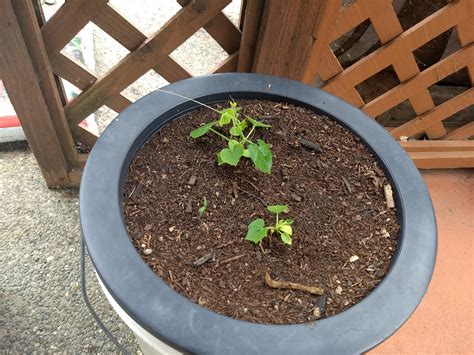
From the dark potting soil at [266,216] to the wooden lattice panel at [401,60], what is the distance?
326 mm

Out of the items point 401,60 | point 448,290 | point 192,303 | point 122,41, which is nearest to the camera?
point 192,303

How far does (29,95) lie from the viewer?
1.15 m

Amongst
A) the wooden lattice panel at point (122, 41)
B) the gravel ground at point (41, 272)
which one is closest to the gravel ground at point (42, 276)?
the gravel ground at point (41, 272)

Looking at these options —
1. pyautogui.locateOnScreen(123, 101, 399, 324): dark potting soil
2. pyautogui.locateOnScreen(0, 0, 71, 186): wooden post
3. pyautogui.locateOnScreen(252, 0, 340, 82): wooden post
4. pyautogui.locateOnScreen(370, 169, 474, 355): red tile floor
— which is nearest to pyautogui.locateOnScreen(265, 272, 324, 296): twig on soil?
pyautogui.locateOnScreen(123, 101, 399, 324): dark potting soil

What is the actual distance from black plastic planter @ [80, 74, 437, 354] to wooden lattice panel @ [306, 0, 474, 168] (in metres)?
0.33

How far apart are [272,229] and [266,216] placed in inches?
1.9

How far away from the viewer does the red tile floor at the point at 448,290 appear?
127cm

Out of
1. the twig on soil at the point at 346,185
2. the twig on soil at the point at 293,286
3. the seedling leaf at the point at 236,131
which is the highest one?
the twig on soil at the point at 346,185

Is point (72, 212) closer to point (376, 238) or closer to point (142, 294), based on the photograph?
point (142, 294)

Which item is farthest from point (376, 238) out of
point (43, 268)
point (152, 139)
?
point (43, 268)

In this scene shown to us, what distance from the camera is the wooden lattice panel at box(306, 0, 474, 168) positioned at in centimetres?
110

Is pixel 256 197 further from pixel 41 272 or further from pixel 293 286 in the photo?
pixel 41 272

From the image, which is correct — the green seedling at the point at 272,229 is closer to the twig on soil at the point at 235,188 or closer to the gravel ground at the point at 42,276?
the twig on soil at the point at 235,188

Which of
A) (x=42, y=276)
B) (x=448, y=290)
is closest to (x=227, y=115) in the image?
(x=42, y=276)
